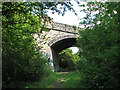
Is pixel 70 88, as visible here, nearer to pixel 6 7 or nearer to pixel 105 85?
pixel 105 85

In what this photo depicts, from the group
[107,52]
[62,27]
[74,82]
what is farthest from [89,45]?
[62,27]

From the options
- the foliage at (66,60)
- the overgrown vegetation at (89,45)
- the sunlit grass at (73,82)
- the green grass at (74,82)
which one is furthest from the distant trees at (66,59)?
the overgrown vegetation at (89,45)

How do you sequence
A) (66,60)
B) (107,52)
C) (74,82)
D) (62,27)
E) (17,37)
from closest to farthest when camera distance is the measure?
1. (107,52)
2. (17,37)
3. (74,82)
4. (62,27)
5. (66,60)

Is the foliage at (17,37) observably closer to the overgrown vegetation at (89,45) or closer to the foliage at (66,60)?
the overgrown vegetation at (89,45)

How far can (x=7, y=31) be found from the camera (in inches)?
180

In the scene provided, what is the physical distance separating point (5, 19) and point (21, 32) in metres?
1.17

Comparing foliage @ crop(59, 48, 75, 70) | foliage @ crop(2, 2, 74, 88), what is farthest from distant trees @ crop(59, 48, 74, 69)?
foliage @ crop(2, 2, 74, 88)

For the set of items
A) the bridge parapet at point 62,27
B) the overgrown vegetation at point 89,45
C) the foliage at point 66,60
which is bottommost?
the foliage at point 66,60

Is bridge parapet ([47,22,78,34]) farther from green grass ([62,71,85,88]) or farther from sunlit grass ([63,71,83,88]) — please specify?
green grass ([62,71,85,88])

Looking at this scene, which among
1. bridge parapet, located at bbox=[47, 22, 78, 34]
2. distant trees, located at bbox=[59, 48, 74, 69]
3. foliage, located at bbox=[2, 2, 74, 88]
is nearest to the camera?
foliage, located at bbox=[2, 2, 74, 88]

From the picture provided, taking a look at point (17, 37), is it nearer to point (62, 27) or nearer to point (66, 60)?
point (62, 27)

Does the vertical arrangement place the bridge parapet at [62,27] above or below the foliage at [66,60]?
above

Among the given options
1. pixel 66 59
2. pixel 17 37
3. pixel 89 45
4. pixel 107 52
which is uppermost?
pixel 17 37

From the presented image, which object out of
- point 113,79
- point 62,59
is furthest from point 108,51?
point 62,59
